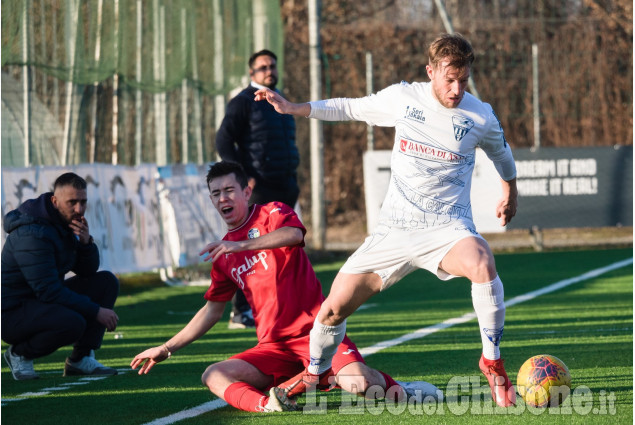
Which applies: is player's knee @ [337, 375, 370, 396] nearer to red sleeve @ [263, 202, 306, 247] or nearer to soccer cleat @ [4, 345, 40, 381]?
red sleeve @ [263, 202, 306, 247]

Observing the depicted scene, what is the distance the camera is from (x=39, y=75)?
468 inches

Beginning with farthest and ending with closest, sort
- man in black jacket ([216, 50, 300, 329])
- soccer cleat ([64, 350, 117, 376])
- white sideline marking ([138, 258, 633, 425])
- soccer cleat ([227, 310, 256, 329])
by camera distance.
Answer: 1. soccer cleat ([227, 310, 256, 329])
2. man in black jacket ([216, 50, 300, 329])
3. soccer cleat ([64, 350, 117, 376])
4. white sideline marking ([138, 258, 633, 425])

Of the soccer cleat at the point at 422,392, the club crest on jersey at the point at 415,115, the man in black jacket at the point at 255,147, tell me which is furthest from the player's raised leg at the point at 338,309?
the man in black jacket at the point at 255,147

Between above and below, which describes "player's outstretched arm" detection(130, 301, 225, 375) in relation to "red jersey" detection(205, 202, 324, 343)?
below

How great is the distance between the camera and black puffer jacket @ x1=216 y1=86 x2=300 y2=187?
9891 millimetres

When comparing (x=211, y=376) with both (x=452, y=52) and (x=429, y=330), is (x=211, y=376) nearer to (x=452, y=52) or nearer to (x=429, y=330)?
(x=452, y=52)

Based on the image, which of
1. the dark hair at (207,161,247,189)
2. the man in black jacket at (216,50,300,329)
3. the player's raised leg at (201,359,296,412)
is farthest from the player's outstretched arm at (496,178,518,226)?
the man in black jacket at (216,50,300,329)

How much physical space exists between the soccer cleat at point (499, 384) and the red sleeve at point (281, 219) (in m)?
1.24

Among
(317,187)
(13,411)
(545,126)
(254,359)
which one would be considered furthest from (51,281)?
(545,126)

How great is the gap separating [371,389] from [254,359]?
2.19ft

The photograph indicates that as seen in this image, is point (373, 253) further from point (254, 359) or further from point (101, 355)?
point (101, 355)

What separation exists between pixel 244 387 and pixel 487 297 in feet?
4.56

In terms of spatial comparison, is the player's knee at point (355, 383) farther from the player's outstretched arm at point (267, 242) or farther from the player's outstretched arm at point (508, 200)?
the player's outstretched arm at point (508, 200)

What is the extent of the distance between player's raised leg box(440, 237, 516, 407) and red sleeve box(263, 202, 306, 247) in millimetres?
869
